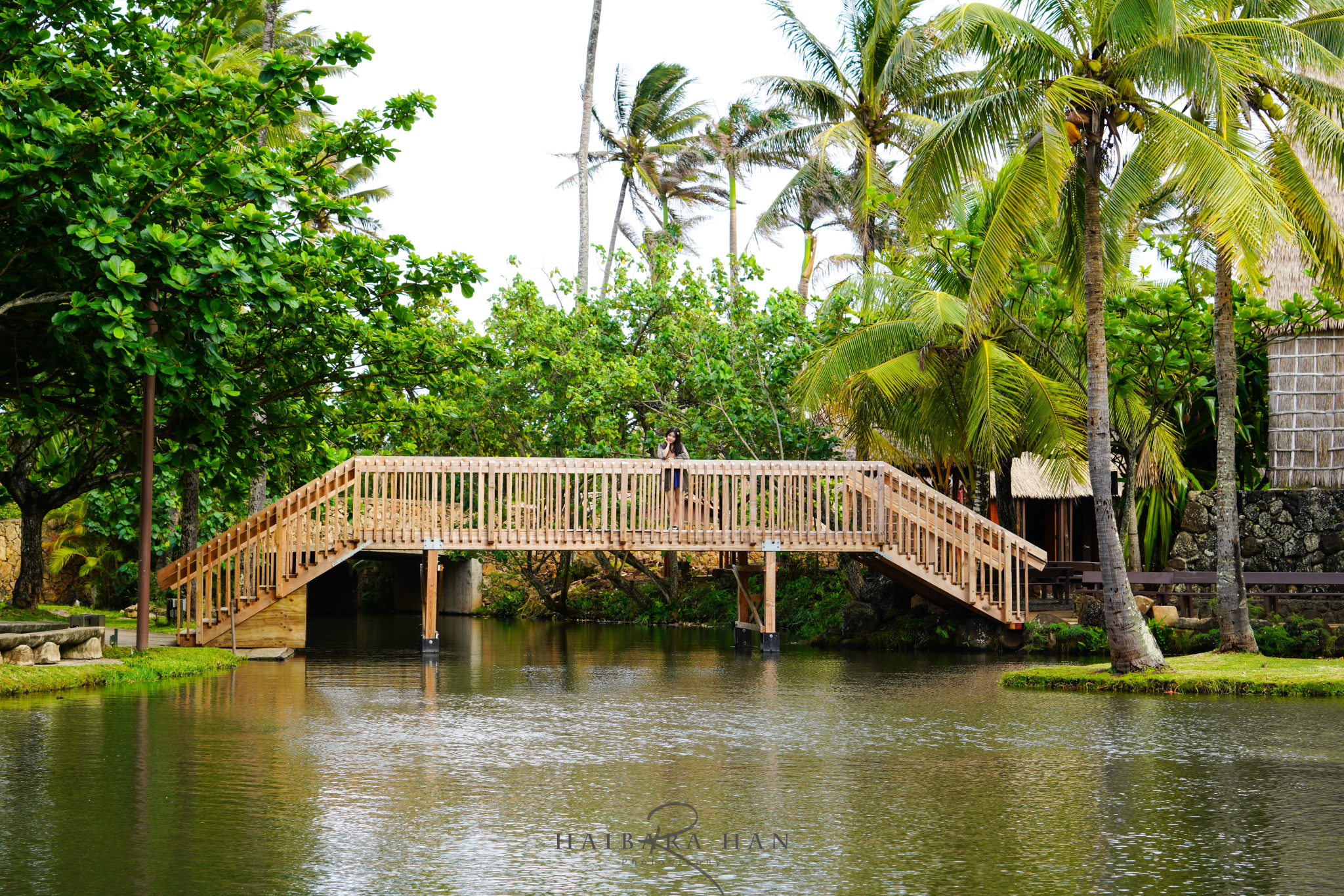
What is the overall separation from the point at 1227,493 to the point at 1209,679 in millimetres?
3199

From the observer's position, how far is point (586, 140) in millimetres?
36750

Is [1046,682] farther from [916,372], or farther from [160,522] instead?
[160,522]

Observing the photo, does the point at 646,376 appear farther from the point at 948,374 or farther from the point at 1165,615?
the point at 1165,615

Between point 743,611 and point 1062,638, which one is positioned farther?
point 743,611

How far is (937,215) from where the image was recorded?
16.1 meters

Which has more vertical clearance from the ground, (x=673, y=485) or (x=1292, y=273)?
(x=1292, y=273)

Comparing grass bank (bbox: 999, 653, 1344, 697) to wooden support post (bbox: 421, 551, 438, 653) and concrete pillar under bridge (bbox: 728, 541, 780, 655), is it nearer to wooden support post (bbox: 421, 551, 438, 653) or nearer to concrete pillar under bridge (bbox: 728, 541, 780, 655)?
concrete pillar under bridge (bbox: 728, 541, 780, 655)

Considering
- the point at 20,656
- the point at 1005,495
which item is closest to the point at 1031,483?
the point at 1005,495

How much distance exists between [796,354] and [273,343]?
1134cm

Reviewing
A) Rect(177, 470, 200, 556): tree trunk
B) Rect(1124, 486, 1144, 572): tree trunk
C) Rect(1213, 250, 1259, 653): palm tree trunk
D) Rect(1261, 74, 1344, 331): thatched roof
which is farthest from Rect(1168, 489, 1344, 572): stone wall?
Rect(177, 470, 200, 556): tree trunk

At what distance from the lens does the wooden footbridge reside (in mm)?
18719

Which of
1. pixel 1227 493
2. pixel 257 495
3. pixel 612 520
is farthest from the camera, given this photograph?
pixel 257 495

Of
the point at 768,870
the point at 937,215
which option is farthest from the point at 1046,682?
the point at 768,870

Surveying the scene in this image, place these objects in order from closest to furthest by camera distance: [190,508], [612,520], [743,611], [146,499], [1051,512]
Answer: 1. [146,499]
2. [190,508]
3. [612,520]
4. [743,611]
5. [1051,512]
